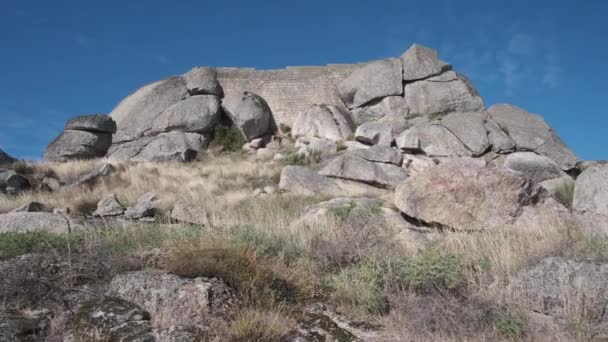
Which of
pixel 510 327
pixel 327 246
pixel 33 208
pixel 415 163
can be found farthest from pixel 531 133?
pixel 33 208

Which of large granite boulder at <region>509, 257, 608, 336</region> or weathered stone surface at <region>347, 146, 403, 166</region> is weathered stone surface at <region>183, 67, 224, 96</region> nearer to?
weathered stone surface at <region>347, 146, 403, 166</region>

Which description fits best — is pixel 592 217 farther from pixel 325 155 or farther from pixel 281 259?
pixel 325 155

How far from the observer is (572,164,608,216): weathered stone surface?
27.0 feet

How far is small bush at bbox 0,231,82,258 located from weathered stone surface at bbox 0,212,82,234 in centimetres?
144

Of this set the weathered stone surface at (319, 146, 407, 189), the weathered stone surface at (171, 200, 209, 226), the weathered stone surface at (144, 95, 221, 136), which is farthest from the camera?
the weathered stone surface at (144, 95, 221, 136)

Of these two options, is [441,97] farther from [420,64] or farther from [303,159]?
[303,159]

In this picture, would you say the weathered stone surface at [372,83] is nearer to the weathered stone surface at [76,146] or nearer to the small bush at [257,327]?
the weathered stone surface at [76,146]

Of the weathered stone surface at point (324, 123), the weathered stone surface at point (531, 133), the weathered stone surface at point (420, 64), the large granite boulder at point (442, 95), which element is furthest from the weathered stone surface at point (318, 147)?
the weathered stone surface at point (531, 133)

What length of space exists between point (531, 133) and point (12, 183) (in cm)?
2032

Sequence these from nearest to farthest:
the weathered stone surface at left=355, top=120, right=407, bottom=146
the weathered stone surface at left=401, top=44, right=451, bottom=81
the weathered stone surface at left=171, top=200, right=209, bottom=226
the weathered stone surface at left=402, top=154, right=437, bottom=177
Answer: the weathered stone surface at left=171, top=200, right=209, bottom=226 < the weathered stone surface at left=402, top=154, right=437, bottom=177 < the weathered stone surface at left=355, top=120, right=407, bottom=146 < the weathered stone surface at left=401, top=44, right=451, bottom=81

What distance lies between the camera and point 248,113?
2408cm

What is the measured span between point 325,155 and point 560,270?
613 inches

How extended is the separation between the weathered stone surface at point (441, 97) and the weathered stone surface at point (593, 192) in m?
13.4

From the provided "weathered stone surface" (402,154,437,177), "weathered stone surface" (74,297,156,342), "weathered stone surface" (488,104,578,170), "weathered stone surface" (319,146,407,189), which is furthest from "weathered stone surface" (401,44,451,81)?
"weathered stone surface" (74,297,156,342)
